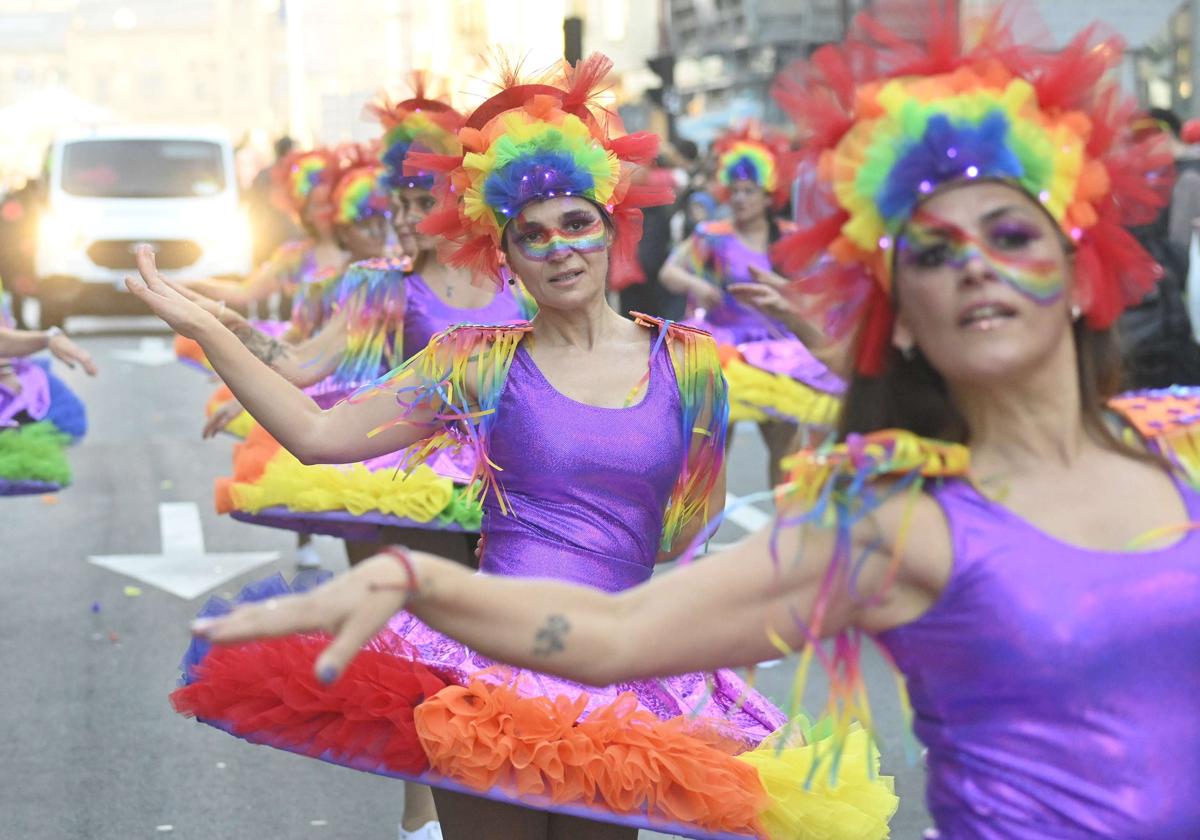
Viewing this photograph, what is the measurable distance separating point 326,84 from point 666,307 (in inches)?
5753

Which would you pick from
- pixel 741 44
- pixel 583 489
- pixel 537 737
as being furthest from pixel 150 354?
pixel 741 44

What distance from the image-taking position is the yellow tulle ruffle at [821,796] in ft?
12.1

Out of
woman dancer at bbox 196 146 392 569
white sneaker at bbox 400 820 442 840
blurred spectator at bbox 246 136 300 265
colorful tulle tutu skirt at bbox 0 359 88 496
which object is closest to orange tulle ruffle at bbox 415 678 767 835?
white sneaker at bbox 400 820 442 840

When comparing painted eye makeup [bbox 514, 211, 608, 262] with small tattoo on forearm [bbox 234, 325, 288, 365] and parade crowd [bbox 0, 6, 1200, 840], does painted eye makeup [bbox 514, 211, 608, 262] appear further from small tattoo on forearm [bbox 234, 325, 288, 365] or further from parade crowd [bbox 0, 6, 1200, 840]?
small tattoo on forearm [bbox 234, 325, 288, 365]

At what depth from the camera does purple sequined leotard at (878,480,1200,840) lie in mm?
2363

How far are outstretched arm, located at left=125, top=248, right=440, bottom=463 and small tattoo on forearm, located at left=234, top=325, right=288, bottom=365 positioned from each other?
1081mm

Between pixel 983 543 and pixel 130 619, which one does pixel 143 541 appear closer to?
pixel 130 619

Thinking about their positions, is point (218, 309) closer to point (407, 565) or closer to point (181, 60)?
point (407, 565)

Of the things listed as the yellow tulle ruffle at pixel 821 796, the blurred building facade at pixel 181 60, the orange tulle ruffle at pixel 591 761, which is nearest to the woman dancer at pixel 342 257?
the orange tulle ruffle at pixel 591 761

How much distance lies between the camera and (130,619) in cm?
874

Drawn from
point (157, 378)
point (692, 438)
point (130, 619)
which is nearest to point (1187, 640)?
point (692, 438)

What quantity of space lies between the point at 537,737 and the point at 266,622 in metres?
1.54

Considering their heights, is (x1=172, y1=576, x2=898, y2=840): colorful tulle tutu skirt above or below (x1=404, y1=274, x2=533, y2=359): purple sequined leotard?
below

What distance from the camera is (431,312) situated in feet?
21.6
